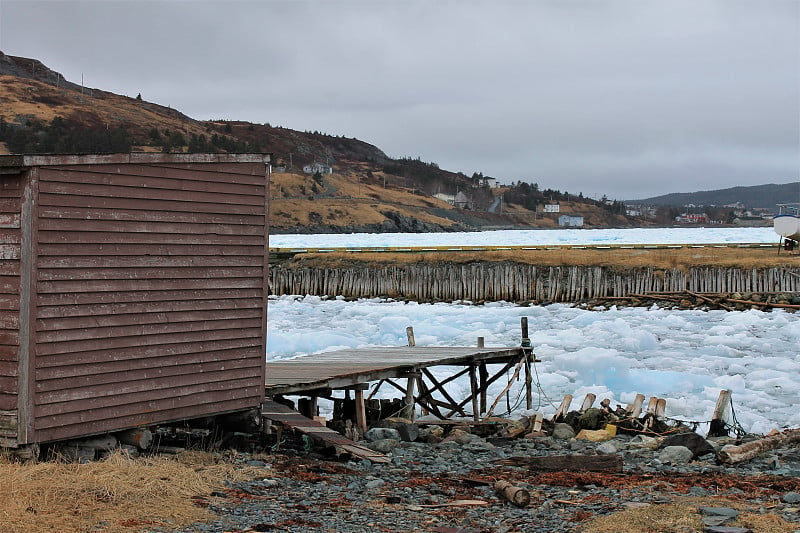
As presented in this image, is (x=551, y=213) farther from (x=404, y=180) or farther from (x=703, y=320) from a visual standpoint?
(x=703, y=320)

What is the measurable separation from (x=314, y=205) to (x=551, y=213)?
8335 cm

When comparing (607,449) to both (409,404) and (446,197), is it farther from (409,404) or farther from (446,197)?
(446,197)

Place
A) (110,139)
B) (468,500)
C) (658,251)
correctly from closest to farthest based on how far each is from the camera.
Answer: (468,500)
(658,251)
(110,139)

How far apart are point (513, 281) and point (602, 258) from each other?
4.95m

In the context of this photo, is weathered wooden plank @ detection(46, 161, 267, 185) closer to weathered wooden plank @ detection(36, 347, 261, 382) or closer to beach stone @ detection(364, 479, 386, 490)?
weathered wooden plank @ detection(36, 347, 261, 382)

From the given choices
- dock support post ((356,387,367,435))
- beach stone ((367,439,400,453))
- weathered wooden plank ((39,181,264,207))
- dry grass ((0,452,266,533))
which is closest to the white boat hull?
dock support post ((356,387,367,435))

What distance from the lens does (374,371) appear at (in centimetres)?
1606

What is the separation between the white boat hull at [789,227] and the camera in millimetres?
43219

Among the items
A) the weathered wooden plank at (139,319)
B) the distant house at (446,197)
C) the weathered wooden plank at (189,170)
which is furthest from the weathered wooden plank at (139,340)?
the distant house at (446,197)

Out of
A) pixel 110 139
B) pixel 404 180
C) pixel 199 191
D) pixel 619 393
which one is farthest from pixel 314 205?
pixel 199 191

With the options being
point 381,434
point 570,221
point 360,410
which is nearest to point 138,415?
point 381,434

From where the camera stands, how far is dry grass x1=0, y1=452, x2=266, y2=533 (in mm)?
8633

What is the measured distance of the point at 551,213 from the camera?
630 ft

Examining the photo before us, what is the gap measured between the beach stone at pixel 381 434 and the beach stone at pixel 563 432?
2.86 meters
